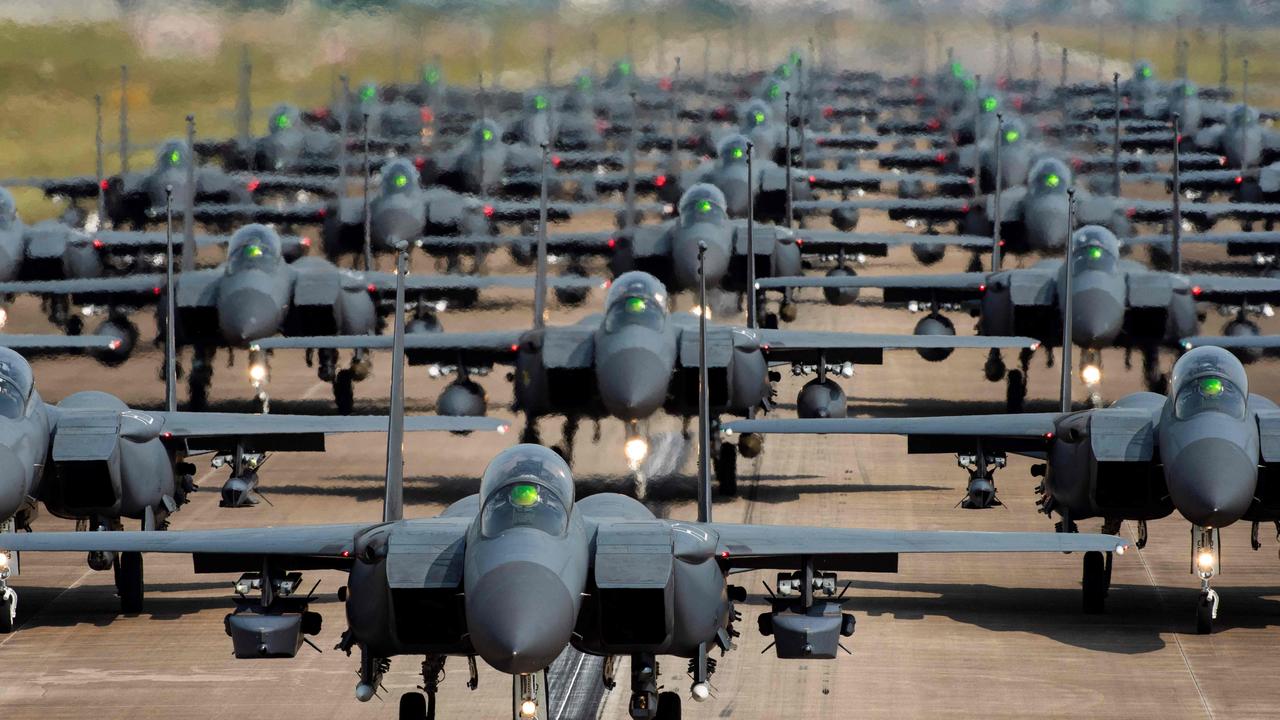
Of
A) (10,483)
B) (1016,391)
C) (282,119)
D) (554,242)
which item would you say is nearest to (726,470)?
(1016,391)

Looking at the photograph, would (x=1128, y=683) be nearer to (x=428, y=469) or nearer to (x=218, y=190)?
(x=428, y=469)

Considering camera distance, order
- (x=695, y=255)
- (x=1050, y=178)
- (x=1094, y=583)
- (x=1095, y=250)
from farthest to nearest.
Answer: (x=1050, y=178), (x=695, y=255), (x=1095, y=250), (x=1094, y=583)

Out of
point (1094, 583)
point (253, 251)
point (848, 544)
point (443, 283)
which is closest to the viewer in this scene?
point (848, 544)

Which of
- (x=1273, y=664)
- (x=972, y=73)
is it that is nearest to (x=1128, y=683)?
(x=1273, y=664)

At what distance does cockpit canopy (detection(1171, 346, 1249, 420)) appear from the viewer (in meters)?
28.2

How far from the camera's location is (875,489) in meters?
39.6

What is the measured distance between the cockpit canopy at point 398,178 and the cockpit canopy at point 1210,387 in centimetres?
3689

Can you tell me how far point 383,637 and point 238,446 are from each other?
10.9 m

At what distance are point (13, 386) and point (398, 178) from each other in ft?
114

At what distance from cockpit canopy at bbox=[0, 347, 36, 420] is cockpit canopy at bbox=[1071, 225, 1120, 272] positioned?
22.2 metres

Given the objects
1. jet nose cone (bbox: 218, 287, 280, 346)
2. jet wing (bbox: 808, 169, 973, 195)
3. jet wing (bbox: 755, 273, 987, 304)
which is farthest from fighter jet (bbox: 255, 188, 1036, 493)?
jet wing (bbox: 808, 169, 973, 195)

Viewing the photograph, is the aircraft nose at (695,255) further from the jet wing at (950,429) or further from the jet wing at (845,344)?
the jet wing at (950,429)

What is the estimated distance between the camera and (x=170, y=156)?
72.1 metres

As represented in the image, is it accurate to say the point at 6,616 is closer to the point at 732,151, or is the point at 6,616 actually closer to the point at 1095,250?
the point at 1095,250
